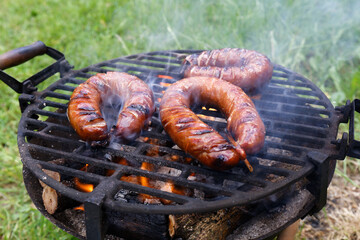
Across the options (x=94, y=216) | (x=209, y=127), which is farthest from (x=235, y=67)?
(x=94, y=216)

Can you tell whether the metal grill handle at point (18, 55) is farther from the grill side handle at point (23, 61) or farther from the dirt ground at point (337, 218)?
the dirt ground at point (337, 218)

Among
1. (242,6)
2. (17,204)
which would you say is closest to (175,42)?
(242,6)

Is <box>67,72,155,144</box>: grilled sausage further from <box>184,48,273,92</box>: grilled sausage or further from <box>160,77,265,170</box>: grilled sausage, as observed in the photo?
<box>184,48,273,92</box>: grilled sausage

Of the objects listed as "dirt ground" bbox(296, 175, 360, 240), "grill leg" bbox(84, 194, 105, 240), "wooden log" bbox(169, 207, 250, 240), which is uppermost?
"grill leg" bbox(84, 194, 105, 240)

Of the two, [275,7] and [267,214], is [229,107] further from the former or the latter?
[275,7]

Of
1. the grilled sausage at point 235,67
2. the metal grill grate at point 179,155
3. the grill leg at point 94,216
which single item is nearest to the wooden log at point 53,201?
the metal grill grate at point 179,155

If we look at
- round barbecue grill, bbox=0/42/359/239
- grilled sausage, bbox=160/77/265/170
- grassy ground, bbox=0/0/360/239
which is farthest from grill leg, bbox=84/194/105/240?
grassy ground, bbox=0/0/360/239
